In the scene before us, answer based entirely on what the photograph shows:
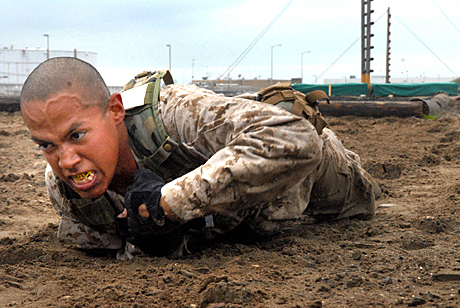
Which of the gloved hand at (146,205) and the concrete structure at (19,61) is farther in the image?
the concrete structure at (19,61)

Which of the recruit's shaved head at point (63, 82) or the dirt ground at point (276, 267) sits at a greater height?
the recruit's shaved head at point (63, 82)

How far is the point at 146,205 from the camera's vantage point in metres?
2.16

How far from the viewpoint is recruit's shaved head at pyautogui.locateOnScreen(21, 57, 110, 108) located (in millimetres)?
2211

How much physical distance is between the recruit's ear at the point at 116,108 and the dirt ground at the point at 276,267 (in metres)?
0.71

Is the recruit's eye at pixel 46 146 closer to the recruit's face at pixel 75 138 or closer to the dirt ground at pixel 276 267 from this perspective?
the recruit's face at pixel 75 138

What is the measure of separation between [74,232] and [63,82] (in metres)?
1.05

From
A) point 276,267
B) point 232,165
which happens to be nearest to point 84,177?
point 232,165

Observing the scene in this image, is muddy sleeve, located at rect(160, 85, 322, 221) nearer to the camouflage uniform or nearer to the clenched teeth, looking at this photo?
the camouflage uniform

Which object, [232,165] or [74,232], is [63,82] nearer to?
[232,165]

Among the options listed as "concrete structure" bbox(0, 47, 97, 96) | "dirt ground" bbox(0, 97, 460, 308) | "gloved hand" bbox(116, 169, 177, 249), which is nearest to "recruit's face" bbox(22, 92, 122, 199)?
"gloved hand" bbox(116, 169, 177, 249)

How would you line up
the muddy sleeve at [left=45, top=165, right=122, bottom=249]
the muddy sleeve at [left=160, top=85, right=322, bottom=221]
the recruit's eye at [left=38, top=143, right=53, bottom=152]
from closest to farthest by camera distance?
the muddy sleeve at [left=160, top=85, right=322, bottom=221]
the recruit's eye at [left=38, top=143, right=53, bottom=152]
the muddy sleeve at [left=45, top=165, right=122, bottom=249]

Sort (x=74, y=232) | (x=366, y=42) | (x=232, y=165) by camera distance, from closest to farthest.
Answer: (x=232, y=165)
(x=74, y=232)
(x=366, y=42)

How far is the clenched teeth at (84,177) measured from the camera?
2.29m

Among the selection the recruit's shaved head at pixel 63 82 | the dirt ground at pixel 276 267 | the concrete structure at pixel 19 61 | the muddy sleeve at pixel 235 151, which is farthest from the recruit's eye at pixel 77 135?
the concrete structure at pixel 19 61
